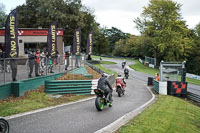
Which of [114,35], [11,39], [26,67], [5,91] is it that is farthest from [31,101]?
[114,35]

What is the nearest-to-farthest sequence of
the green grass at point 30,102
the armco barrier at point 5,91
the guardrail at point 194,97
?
the green grass at point 30,102, the armco barrier at point 5,91, the guardrail at point 194,97

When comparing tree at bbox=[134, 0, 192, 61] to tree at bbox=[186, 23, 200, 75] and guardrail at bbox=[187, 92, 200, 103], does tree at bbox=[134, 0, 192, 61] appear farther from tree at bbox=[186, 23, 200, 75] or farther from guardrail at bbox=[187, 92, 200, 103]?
guardrail at bbox=[187, 92, 200, 103]

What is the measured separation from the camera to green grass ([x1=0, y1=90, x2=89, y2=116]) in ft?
32.9

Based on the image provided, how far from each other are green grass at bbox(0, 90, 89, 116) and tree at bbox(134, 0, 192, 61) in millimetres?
47258

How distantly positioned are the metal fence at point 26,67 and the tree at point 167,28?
43.2 meters

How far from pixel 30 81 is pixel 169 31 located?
4892 cm

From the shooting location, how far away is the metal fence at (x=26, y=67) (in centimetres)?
1152

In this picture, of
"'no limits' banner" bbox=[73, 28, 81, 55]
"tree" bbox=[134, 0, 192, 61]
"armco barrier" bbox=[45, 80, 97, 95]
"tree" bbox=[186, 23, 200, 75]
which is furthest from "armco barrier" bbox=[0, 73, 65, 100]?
"tree" bbox=[186, 23, 200, 75]

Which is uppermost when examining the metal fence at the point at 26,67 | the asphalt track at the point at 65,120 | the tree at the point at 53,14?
the tree at the point at 53,14

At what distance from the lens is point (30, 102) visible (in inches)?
457

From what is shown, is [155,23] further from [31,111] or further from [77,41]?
[31,111]


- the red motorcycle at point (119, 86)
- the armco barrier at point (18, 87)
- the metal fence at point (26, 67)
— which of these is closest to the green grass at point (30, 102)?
the armco barrier at point (18, 87)

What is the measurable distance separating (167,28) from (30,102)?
5132cm

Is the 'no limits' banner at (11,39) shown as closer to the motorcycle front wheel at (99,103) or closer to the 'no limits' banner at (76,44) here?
the motorcycle front wheel at (99,103)
